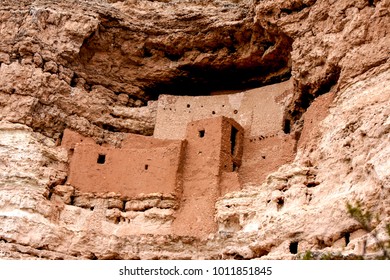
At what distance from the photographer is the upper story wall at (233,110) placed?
762 inches

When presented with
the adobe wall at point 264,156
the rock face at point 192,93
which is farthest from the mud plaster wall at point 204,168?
the rock face at point 192,93

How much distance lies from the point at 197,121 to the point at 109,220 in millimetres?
3493

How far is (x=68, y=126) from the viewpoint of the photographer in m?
19.6

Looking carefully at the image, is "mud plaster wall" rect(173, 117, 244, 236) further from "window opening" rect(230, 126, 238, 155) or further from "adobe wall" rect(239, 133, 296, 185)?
"adobe wall" rect(239, 133, 296, 185)

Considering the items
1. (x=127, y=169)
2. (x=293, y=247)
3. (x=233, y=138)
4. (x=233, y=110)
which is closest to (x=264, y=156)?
(x=233, y=138)

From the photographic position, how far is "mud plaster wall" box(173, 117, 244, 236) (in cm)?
1662

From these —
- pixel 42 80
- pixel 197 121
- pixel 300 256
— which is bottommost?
pixel 300 256

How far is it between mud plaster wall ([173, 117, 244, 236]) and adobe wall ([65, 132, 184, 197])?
35cm

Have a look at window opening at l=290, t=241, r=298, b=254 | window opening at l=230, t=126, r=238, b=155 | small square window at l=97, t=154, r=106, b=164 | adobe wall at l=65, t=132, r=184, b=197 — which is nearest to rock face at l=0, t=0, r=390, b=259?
window opening at l=290, t=241, r=298, b=254

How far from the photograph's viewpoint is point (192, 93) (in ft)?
74.4

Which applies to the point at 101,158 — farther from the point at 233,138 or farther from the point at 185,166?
the point at 233,138

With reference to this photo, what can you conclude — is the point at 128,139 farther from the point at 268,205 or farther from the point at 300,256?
the point at 300,256

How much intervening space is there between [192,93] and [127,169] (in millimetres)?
5339
